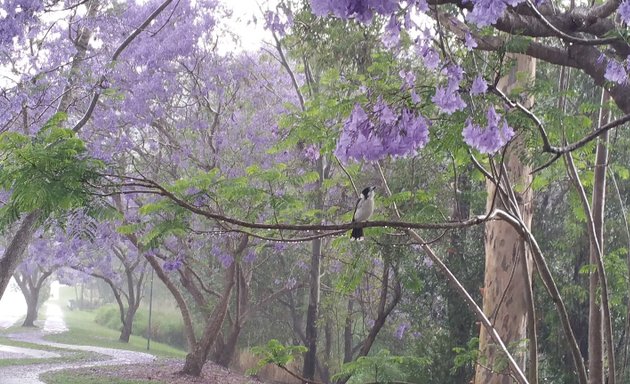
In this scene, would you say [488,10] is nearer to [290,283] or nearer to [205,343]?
[205,343]

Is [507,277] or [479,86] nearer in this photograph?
[479,86]

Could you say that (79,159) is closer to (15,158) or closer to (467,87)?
(15,158)

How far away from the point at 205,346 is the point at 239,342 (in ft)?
Result: 16.0

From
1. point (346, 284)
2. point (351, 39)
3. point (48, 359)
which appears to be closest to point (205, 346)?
point (48, 359)

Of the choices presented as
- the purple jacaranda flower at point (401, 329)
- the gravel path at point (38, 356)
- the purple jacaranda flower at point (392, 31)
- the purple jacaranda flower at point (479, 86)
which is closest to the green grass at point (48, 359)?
the gravel path at point (38, 356)

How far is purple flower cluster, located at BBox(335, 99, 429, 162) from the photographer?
2.66 m

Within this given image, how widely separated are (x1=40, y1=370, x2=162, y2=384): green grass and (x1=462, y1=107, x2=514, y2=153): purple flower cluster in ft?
36.6

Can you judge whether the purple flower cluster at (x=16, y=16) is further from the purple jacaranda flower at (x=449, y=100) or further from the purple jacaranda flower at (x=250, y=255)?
the purple jacaranda flower at (x=250, y=255)

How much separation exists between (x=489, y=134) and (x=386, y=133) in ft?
1.32

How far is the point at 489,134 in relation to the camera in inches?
99.2

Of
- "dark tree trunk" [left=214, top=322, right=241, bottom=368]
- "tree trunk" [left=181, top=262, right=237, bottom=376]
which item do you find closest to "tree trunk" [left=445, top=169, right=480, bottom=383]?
"tree trunk" [left=181, top=262, right=237, bottom=376]

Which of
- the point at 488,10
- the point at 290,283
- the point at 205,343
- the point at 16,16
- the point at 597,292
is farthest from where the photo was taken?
the point at 290,283

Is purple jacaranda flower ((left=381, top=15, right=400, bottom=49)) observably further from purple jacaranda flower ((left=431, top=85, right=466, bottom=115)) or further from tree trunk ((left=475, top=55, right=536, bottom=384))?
tree trunk ((left=475, top=55, right=536, bottom=384))

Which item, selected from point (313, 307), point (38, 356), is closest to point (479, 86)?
point (313, 307)
